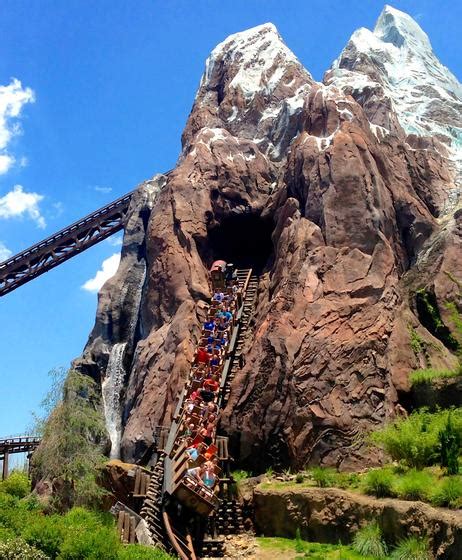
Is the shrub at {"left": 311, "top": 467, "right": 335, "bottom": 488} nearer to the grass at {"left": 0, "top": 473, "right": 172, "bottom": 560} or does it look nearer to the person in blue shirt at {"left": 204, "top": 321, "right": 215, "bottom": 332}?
the grass at {"left": 0, "top": 473, "right": 172, "bottom": 560}

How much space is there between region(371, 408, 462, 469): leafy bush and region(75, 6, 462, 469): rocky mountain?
5.85 ft

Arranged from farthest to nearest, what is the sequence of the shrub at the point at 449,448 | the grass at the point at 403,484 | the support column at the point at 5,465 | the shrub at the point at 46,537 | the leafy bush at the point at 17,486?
the support column at the point at 5,465, the leafy bush at the point at 17,486, the shrub at the point at 449,448, the grass at the point at 403,484, the shrub at the point at 46,537

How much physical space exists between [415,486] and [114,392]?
16.7 m

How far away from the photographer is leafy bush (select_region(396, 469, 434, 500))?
13.0 metres

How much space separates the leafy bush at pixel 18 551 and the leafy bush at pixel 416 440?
7.50 metres

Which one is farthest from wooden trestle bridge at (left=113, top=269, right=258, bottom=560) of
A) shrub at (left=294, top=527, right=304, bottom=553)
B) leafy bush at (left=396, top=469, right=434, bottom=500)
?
leafy bush at (left=396, top=469, right=434, bottom=500)

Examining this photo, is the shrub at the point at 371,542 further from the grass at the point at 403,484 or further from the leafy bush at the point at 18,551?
the leafy bush at the point at 18,551

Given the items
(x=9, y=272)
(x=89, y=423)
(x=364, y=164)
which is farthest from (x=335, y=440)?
(x=9, y=272)

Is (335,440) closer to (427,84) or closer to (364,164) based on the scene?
(364,164)

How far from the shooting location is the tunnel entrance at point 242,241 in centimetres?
2766

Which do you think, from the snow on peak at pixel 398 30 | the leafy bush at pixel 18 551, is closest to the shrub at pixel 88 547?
the leafy bush at pixel 18 551

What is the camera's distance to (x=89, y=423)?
18.5m

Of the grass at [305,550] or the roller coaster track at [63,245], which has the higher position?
the roller coaster track at [63,245]

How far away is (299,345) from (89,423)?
6.04m
